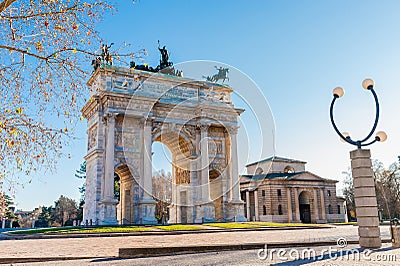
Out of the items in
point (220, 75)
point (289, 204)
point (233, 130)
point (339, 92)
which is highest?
point (220, 75)

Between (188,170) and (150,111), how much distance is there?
22.3 feet

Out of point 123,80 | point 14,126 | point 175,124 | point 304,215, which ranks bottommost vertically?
point 304,215

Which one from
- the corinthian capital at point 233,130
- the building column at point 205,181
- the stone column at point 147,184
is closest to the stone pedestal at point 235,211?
the building column at point 205,181

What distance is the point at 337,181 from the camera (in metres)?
60.2

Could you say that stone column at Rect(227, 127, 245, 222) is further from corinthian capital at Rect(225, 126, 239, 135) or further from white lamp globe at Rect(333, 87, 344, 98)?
white lamp globe at Rect(333, 87, 344, 98)

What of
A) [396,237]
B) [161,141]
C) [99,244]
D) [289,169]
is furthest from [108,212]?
[289,169]

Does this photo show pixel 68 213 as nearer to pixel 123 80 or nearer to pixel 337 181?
pixel 123 80

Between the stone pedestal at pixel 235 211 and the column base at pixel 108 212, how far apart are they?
37.0ft

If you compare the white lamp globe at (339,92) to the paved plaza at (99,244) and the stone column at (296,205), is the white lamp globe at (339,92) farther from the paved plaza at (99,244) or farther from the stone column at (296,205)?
the stone column at (296,205)

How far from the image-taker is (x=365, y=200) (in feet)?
35.1

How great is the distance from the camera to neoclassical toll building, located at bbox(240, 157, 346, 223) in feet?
185

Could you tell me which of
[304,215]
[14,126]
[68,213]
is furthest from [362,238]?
[68,213]

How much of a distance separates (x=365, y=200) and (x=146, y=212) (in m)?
23.2

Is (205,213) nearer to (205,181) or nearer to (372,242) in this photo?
(205,181)
